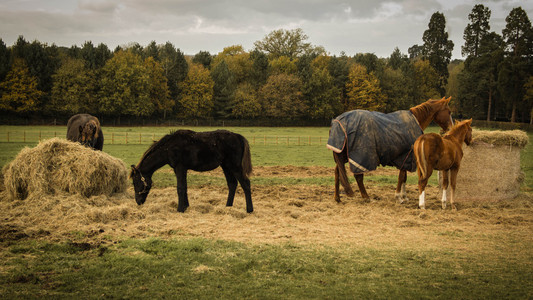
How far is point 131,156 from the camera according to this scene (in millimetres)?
22438

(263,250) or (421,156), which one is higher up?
(421,156)

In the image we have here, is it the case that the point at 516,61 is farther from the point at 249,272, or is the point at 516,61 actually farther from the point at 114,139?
the point at 249,272

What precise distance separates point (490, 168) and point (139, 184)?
9386 millimetres

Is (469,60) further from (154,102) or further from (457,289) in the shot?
(457,289)

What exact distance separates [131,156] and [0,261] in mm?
17528

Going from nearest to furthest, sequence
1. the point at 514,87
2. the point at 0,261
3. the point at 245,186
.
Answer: the point at 0,261 → the point at 245,186 → the point at 514,87

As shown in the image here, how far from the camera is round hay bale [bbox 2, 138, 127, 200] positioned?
8.82m

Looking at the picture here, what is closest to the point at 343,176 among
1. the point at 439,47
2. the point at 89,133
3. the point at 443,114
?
the point at 443,114

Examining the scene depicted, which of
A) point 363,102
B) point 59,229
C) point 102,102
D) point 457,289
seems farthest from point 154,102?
point 457,289

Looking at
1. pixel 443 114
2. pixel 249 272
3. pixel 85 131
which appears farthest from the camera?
pixel 85 131

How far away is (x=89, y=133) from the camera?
11.6m

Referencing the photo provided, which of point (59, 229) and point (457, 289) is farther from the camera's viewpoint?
point (59, 229)

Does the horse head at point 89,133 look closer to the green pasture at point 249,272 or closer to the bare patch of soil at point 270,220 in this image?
the bare patch of soil at point 270,220

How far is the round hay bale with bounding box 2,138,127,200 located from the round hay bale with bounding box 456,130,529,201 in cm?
949
